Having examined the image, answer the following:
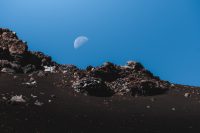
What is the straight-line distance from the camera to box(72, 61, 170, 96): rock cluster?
4416cm

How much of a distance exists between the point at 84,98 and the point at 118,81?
26.4ft

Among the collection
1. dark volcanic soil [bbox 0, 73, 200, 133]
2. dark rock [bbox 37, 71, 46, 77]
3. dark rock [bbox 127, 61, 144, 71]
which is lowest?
dark volcanic soil [bbox 0, 73, 200, 133]

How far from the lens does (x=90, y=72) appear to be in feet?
162

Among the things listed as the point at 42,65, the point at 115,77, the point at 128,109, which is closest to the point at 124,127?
the point at 128,109

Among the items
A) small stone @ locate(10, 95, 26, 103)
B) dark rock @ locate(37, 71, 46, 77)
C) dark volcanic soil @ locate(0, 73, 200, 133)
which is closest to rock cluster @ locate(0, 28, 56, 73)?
dark rock @ locate(37, 71, 46, 77)

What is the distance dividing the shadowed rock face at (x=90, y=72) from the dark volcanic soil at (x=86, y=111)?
59.1 inches

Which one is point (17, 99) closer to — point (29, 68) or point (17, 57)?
point (29, 68)

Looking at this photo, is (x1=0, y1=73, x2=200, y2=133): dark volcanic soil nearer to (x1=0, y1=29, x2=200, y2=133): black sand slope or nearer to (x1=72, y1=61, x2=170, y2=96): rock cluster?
(x1=0, y1=29, x2=200, y2=133): black sand slope

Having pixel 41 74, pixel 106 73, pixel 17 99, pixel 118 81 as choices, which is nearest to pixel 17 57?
pixel 41 74

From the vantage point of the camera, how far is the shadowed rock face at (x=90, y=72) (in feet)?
146

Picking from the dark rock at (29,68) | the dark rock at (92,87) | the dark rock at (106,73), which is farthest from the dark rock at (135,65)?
the dark rock at (29,68)

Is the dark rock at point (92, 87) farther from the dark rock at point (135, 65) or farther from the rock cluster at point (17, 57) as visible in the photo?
the dark rock at point (135, 65)

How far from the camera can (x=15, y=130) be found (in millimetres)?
30562

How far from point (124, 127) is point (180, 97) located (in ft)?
42.9
